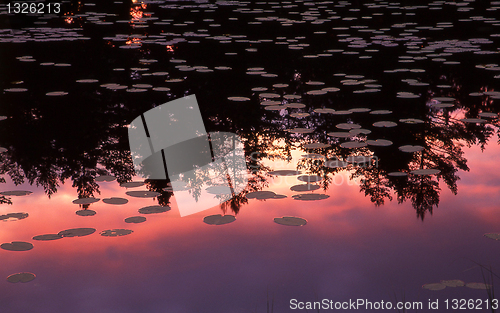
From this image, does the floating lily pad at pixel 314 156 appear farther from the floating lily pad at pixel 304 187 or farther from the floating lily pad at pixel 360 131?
the floating lily pad at pixel 360 131

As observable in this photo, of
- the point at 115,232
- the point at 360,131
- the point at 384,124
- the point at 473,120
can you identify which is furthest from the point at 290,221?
the point at 473,120

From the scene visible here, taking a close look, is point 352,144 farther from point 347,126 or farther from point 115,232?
point 115,232

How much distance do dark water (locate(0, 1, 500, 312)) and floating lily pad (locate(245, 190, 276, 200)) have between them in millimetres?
18

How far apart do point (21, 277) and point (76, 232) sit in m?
0.53

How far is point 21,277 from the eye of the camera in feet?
9.01

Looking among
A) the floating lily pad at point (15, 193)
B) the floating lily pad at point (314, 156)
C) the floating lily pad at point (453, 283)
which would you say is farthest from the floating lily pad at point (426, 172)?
the floating lily pad at point (15, 193)

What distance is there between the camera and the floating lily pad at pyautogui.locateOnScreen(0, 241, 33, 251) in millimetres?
3018

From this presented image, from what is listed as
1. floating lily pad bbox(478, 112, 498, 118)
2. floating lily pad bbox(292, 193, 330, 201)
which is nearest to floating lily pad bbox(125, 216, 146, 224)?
A: floating lily pad bbox(292, 193, 330, 201)

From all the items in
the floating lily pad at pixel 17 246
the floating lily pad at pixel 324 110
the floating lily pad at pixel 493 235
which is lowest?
the floating lily pad at pixel 17 246

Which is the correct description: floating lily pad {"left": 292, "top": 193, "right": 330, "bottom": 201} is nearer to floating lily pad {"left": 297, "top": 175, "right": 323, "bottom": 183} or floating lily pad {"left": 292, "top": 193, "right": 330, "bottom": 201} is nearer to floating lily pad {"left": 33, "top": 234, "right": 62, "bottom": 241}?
floating lily pad {"left": 297, "top": 175, "right": 323, "bottom": 183}

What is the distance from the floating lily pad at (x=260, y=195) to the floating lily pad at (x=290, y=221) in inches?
13.7

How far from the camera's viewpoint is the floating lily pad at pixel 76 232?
125 inches

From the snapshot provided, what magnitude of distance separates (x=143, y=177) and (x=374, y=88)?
12.4 feet

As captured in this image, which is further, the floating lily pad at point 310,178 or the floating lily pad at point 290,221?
the floating lily pad at point 310,178
